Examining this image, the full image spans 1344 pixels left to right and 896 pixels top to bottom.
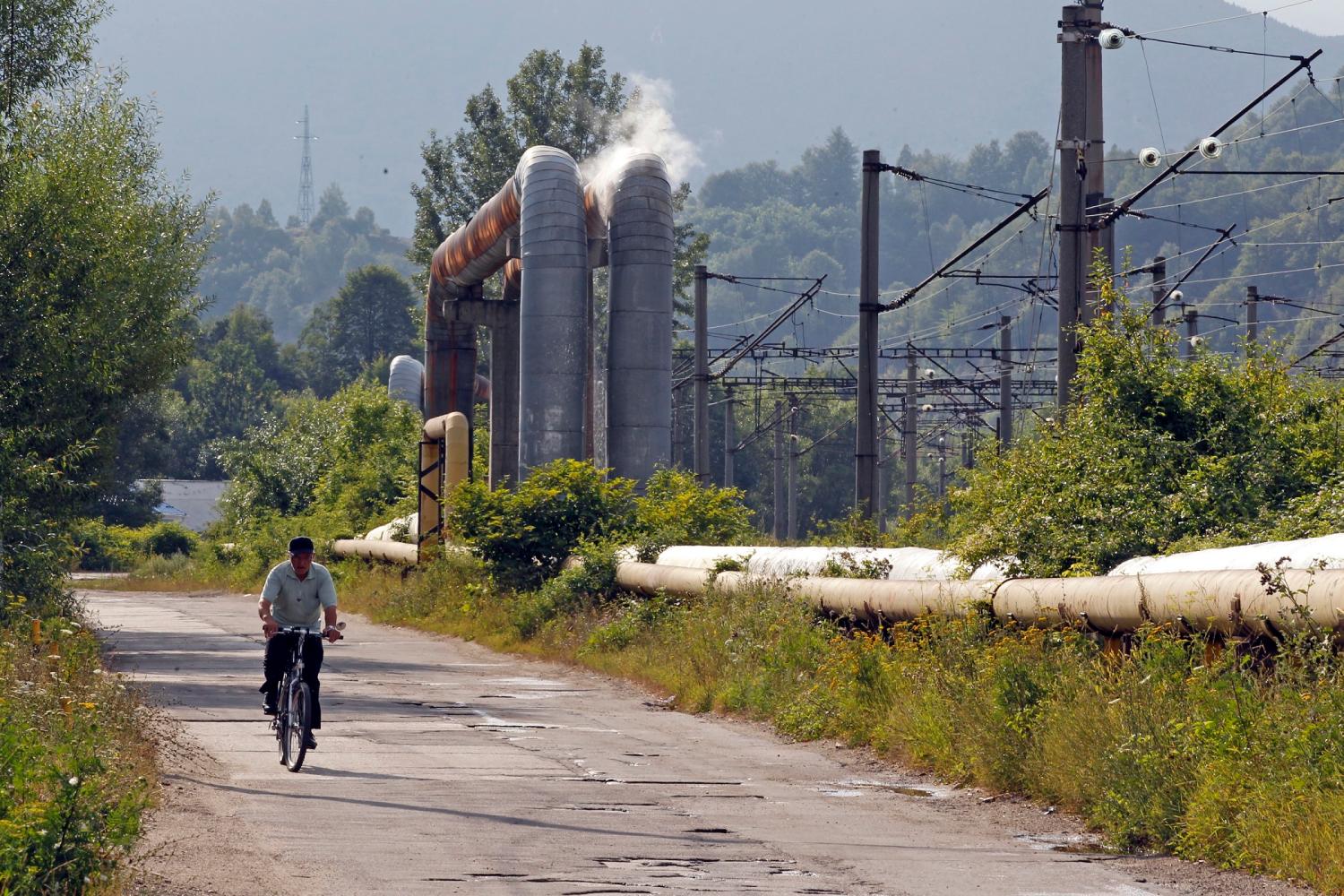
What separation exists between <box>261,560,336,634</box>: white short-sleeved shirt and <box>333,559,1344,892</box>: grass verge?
4565mm

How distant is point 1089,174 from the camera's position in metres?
20.3

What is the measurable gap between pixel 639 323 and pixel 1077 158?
9806mm

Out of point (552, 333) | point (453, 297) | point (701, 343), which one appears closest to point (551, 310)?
point (552, 333)

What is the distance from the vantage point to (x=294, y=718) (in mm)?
12672

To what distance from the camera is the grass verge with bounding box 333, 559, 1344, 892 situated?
28.9 ft

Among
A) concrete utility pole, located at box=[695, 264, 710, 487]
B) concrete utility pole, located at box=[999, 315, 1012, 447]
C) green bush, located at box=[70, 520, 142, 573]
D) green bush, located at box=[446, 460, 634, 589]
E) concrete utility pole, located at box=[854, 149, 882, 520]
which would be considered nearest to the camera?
green bush, located at box=[446, 460, 634, 589]

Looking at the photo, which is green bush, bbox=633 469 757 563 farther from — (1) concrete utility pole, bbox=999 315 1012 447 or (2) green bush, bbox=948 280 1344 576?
(1) concrete utility pole, bbox=999 315 1012 447

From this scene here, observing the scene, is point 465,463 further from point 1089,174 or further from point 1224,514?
point 1224,514

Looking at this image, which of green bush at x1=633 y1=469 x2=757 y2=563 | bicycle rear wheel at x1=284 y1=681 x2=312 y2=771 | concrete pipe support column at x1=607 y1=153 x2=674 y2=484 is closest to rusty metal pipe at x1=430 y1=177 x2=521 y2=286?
concrete pipe support column at x1=607 y1=153 x2=674 y2=484

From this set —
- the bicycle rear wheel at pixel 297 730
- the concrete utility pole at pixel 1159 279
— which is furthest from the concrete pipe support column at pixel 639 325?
the bicycle rear wheel at pixel 297 730

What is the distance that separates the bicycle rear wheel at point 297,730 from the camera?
12586mm

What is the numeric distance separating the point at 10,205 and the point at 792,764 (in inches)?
503

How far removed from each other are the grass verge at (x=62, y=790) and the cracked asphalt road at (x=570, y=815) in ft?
1.24

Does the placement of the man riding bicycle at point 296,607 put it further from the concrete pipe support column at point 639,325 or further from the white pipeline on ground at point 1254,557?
the concrete pipe support column at point 639,325
